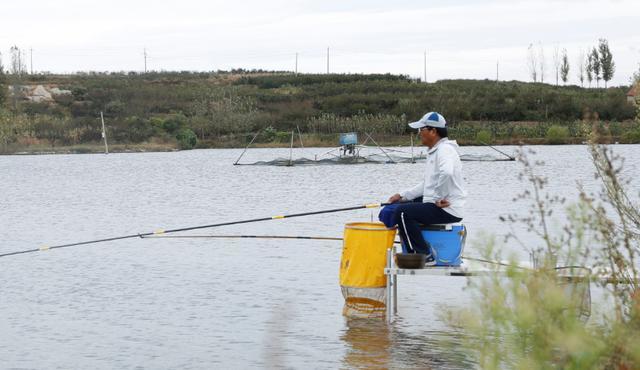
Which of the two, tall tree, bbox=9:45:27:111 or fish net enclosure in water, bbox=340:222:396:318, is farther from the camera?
tall tree, bbox=9:45:27:111

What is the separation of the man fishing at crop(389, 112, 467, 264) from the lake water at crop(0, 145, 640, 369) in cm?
67

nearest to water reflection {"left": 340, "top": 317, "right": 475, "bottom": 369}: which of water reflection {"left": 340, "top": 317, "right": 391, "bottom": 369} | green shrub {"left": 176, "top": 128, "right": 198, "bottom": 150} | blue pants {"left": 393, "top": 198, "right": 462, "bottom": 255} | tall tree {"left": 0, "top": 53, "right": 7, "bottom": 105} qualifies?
water reflection {"left": 340, "top": 317, "right": 391, "bottom": 369}

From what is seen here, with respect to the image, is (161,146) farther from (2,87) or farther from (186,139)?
(2,87)

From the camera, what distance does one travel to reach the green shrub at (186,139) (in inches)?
2739

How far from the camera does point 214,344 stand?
32.3ft

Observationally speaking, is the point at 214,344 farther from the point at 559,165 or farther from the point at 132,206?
the point at 559,165

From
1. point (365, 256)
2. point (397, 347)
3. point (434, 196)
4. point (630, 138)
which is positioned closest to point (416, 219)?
point (434, 196)

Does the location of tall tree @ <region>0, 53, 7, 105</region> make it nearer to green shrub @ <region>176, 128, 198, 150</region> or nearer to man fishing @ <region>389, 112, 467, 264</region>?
green shrub @ <region>176, 128, 198, 150</region>

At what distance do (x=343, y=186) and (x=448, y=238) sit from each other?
25810mm

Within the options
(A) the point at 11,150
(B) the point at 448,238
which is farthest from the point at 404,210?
(A) the point at 11,150

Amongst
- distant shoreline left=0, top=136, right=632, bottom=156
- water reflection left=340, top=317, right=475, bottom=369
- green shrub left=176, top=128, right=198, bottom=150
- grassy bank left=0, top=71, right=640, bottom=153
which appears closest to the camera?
water reflection left=340, top=317, right=475, bottom=369

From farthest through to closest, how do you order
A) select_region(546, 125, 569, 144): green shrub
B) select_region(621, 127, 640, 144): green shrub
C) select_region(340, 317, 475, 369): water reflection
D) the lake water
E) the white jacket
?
select_region(546, 125, 569, 144): green shrub
select_region(621, 127, 640, 144): green shrub
the lake water
the white jacket
select_region(340, 317, 475, 369): water reflection

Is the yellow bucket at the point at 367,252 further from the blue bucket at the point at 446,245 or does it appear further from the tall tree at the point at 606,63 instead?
the tall tree at the point at 606,63

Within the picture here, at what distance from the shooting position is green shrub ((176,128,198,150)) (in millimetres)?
69562
